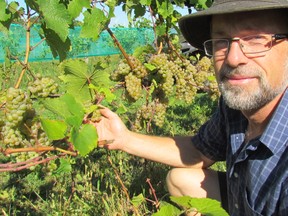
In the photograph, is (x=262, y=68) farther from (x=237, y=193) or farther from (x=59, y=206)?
(x=59, y=206)

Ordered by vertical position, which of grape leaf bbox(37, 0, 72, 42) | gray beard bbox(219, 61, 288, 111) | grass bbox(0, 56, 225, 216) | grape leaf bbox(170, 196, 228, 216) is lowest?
Result: grass bbox(0, 56, 225, 216)

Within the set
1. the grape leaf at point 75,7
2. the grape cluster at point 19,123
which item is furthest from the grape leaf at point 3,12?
the grape cluster at point 19,123

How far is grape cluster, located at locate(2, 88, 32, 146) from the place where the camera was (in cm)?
179

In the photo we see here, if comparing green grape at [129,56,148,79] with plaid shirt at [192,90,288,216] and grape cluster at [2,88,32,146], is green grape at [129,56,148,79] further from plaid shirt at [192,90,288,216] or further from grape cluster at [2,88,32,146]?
grape cluster at [2,88,32,146]

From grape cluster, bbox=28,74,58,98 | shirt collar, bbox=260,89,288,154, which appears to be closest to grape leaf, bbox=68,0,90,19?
grape cluster, bbox=28,74,58,98

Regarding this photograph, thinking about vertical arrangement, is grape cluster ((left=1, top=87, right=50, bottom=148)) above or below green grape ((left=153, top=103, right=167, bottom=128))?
above

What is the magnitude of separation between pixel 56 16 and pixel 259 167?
1.22 meters

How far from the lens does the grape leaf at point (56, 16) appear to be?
202cm

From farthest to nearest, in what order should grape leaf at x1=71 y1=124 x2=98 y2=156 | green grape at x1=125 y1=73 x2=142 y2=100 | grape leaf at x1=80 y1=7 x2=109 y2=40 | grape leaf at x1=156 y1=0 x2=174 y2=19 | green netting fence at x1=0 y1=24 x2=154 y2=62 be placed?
1. green netting fence at x1=0 y1=24 x2=154 y2=62
2. grape leaf at x1=156 y1=0 x2=174 y2=19
3. green grape at x1=125 y1=73 x2=142 y2=100
4. grape leaf at x1=80 y1=7 x2=109 y2=40
5. grape leaf at x1=71 y1=124 x2=98 y2=156

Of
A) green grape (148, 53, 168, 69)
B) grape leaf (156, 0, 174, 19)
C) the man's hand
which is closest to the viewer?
the man's hand

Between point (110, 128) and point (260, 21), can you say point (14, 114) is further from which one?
point (260, 21)

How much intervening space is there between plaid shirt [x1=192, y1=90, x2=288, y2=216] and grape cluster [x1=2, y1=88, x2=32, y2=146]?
105 cm

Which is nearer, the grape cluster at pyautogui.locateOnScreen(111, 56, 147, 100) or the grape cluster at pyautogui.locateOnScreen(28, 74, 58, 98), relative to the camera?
the grape cluster at pyautogui.locateOnScreen(28, 74, 58, 98)

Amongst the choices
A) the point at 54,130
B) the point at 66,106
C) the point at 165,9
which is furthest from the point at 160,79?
the point at 54,130
